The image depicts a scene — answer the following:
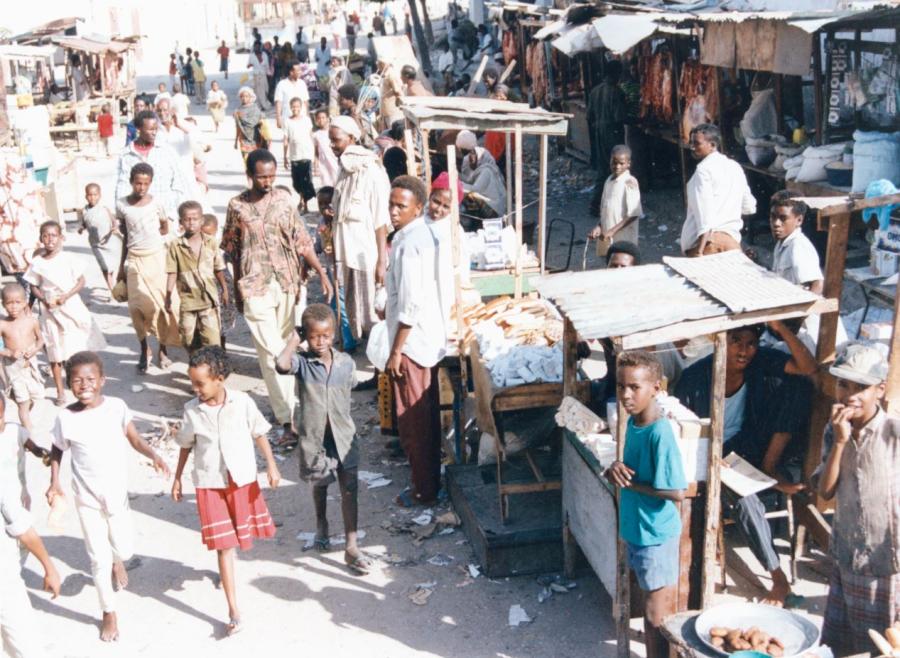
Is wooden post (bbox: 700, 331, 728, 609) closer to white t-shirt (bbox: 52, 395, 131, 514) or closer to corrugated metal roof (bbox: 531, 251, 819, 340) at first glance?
corrugated metal roof (bbox: 531, 251, 819, 340)

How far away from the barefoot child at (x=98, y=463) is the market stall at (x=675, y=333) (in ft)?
7.20

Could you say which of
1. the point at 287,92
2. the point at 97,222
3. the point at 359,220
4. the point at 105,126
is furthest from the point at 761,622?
the point at 105,126

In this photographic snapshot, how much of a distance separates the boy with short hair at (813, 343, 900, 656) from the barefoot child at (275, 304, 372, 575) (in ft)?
8.56

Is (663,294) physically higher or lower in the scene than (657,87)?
lower

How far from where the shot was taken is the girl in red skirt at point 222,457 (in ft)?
17.3

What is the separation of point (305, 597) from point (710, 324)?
2.71 meters

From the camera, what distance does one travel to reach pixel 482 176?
10562 mm

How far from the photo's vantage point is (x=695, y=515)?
4746 mm

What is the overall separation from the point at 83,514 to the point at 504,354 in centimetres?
248

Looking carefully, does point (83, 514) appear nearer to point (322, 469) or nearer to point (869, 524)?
point (322, 469)

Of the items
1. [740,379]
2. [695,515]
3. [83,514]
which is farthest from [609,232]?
[83,514]

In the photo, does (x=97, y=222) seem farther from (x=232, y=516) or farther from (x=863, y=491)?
(x=863, y=491)

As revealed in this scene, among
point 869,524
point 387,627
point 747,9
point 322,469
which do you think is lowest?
point 387,627

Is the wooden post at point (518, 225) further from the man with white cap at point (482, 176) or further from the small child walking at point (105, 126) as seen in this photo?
the small child walking at point (105, 126)
